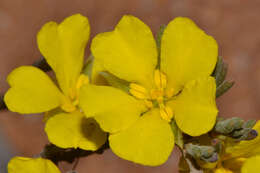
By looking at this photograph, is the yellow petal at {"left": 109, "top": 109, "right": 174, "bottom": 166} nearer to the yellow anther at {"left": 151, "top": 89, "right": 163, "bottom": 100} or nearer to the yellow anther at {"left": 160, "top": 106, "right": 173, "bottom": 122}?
the yellow anther at {"left": 160, "top": 106, "right": 173, "bottom": 122}

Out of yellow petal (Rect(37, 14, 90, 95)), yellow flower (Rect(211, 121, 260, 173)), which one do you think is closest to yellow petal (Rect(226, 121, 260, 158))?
yellow flower (Rect(211, 121, 260, 173))

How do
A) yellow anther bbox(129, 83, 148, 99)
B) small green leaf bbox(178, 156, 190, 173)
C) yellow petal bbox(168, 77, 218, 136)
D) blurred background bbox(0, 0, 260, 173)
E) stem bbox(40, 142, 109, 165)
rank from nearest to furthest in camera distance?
yellow petal bbox(168, 77, 218, 136), small green leaf bbox(178, 156, 190, 173), yellow anther bbox(129, 83, 148, 99), stem bbox(40, 142, 109, 165), blurred background bbox(0, 0, 260, 173)

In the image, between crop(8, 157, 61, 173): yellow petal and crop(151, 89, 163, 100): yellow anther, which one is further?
crop(151, 89, 163, 100): yellow anther

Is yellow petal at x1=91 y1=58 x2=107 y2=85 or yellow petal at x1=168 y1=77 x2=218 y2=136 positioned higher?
yellow petal at x1=168 y1=77 x2=218 y2=136

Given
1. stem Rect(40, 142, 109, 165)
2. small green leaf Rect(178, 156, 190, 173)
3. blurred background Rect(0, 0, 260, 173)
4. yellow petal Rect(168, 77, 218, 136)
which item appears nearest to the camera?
yellow petal Rect(168, 77, 218, 136)

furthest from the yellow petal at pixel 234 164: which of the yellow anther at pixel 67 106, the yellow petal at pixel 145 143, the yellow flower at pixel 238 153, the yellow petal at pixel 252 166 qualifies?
the yellow anther at pixel 67 106

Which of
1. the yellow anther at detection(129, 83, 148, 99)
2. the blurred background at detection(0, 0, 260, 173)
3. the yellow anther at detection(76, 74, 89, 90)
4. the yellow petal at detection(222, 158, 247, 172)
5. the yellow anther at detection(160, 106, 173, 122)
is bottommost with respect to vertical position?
the blurred background at detection(0, 0, 260, 173)

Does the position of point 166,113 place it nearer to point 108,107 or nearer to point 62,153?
point 108,107

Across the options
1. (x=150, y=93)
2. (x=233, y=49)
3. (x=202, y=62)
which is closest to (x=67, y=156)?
(x=150, y=93)

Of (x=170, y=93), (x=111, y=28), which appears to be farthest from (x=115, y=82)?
(x=111, y=28)
